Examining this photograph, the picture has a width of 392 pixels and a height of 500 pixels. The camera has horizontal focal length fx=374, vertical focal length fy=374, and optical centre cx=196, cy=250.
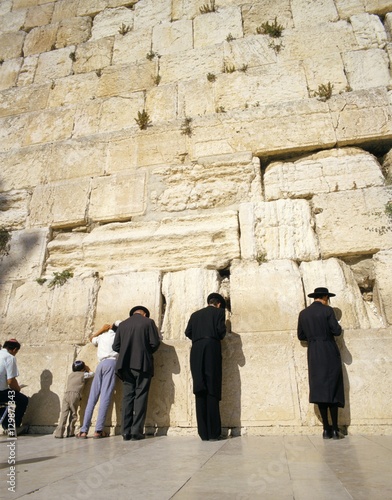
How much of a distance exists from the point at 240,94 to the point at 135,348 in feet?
14.2

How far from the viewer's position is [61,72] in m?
7.23

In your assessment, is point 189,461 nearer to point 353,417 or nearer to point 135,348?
point 135,348

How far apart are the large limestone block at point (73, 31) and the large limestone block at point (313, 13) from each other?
4105mm

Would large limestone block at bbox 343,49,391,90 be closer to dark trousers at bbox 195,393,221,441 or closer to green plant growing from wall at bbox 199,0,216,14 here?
green plant growing from wall at bbox 199,0,216,14

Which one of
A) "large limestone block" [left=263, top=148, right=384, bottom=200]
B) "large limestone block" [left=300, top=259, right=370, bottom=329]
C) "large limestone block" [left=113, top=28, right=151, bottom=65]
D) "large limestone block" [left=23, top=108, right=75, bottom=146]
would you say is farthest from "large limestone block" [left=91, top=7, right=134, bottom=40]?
"large limestone block" [left=300, top=259, right=370, bottom=329]

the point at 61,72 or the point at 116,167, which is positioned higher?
the point at 61,72

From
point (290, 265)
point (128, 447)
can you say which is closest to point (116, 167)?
point (290, 265)

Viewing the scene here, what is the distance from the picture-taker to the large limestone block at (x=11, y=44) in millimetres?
7781

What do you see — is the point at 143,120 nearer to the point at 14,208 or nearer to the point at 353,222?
the point at 14,208

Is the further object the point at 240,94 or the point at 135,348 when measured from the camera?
the point at 240,94

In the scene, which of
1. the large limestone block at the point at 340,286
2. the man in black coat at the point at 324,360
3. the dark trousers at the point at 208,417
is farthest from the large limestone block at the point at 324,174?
the dark trousers at the point at 208,417

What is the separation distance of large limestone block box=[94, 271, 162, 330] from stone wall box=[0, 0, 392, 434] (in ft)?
0.07

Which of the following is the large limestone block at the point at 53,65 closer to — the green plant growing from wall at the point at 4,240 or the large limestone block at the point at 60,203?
the large limestone block at the point at 60,203

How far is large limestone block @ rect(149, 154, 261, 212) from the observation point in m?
5.17
